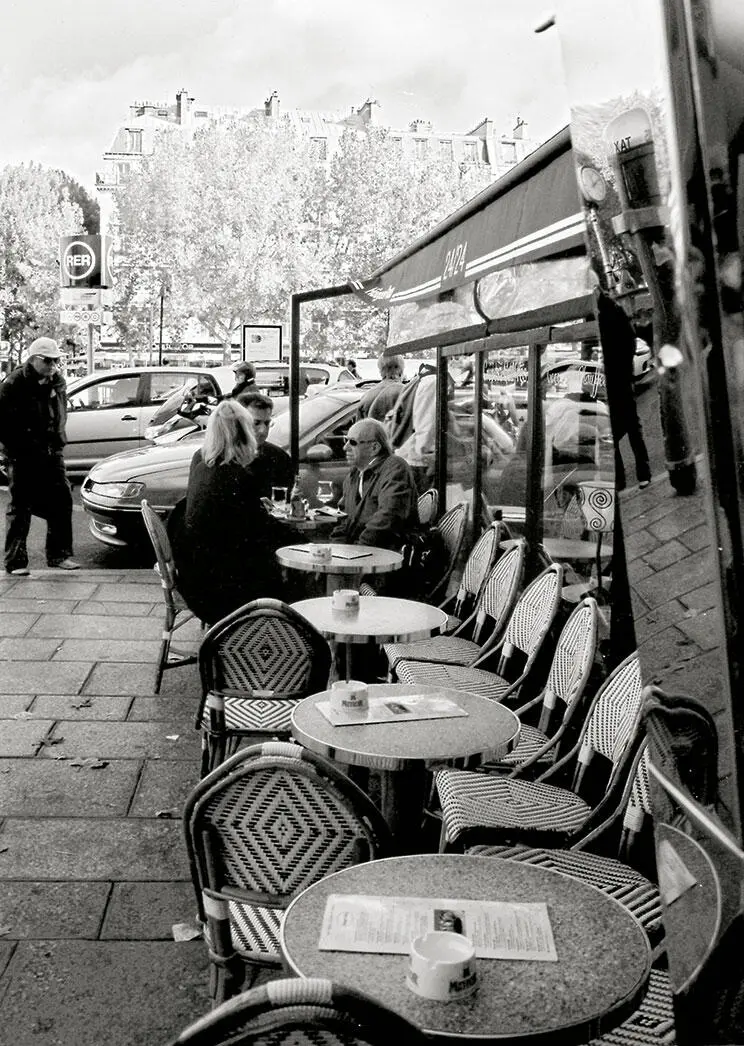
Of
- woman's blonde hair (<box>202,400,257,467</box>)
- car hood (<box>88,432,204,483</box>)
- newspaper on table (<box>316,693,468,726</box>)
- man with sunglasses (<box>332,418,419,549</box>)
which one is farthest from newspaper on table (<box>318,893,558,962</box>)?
car hood (<box>88,432,204,483</box>)

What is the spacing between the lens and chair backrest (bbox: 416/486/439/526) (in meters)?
8.62

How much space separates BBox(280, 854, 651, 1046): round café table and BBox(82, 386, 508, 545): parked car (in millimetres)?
7445

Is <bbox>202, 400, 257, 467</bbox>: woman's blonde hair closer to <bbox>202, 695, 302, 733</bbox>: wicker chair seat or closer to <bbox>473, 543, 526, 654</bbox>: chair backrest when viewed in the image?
<bbox>473, 543, 526, 654</bbox>: chair backrest

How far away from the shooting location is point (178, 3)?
4.43 feet

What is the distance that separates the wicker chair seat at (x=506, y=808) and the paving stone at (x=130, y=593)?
5.24 m

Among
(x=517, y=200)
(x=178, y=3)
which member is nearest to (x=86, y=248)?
(x=517, y=200)

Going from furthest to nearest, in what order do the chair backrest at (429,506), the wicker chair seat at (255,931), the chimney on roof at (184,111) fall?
the chimney on roof at (184,111)
the chair backrest at (429,506)
the wicker chair seat at (255,931)

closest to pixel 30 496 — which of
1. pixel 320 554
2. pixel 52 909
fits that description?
pixel 320 554

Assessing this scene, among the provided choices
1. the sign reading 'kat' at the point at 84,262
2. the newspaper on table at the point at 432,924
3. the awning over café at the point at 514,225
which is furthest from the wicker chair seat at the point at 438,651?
the sign reading 'kat' at the point at 84,262

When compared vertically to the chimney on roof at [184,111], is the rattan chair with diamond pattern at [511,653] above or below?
below

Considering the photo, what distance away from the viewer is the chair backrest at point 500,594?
555 cm

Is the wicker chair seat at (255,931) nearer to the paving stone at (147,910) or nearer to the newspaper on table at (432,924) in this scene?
the newspaper on table at (432,924)

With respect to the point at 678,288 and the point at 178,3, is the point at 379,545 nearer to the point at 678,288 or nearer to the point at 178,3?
the point at 178,3

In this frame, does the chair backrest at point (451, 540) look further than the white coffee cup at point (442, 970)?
Yes
